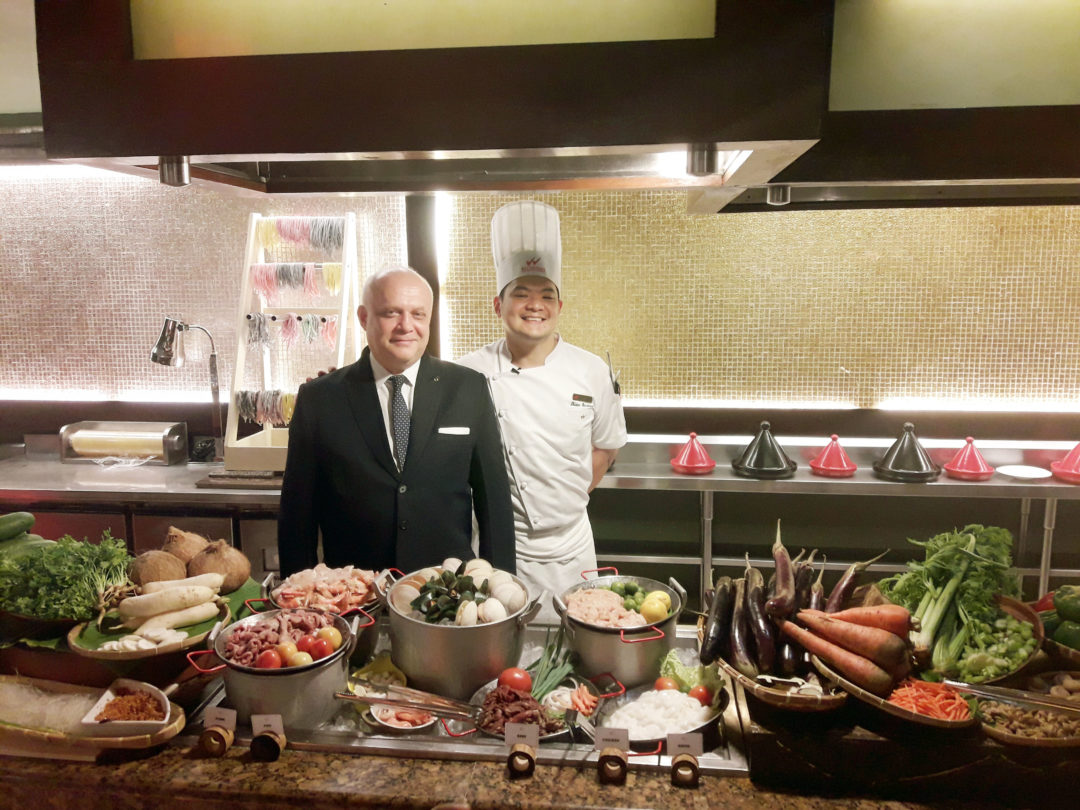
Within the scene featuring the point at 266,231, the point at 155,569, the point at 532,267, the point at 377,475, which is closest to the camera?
the point at 155,569

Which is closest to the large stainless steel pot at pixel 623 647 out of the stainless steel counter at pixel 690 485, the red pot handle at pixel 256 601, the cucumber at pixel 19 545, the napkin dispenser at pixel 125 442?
the red pot handle at pixel 256 601

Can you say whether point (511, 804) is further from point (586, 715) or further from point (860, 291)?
point (860, 291)

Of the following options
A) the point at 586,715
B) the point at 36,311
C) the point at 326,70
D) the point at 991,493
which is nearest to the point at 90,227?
the point at 36,311

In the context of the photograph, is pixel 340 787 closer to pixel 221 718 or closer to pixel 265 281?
pixel 221 718

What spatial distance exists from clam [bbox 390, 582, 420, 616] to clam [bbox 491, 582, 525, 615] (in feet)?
0.63

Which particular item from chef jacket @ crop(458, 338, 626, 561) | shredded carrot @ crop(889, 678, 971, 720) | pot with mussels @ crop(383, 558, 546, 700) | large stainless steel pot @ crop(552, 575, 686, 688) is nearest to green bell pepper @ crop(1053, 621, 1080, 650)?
shredded carrot @ crop(889, 678, 971, 720)

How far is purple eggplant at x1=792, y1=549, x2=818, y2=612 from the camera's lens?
170cm

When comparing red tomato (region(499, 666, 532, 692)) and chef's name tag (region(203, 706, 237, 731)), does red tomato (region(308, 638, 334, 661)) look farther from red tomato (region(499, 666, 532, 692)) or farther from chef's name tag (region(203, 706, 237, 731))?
red tomato (region(499, 666, 532, 692))

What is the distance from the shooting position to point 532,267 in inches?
119

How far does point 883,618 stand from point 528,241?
2.02 m

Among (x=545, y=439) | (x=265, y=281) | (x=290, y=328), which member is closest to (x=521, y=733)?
(x=545, y=439)

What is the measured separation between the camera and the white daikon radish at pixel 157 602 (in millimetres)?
1796

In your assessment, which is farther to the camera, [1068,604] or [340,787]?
[1068,604]

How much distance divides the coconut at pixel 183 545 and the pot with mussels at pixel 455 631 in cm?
76
